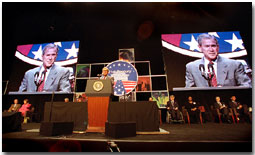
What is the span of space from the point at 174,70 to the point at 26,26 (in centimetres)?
724

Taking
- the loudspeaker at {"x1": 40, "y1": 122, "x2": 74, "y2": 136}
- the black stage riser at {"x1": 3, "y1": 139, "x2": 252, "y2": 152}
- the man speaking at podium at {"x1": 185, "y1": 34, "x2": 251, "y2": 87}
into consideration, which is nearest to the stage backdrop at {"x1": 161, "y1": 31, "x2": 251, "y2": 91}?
the man speaking at podium at {"x1": 185, "y1": 34, "x2": 251, "y2": 87}

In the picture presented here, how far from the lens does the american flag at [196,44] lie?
17.2ft

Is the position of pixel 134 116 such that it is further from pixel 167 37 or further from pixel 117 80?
pixel 167 37

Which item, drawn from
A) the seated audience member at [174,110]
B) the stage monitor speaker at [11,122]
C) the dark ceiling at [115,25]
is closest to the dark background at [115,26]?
the dark ceiling at [115,25]

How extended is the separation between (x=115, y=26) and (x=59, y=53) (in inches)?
110

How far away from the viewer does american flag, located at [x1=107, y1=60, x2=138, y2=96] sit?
5.32 m

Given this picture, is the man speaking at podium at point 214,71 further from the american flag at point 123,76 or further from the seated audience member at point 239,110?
the american flag at point 123,76

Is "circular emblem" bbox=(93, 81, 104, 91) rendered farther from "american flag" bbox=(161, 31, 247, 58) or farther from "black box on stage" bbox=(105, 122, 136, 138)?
"american flag" bbox=(161, 31, 247, 58)

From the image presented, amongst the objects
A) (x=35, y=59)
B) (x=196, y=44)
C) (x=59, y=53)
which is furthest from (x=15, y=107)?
(x=196, y=44)

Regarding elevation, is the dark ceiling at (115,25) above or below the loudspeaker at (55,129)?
above

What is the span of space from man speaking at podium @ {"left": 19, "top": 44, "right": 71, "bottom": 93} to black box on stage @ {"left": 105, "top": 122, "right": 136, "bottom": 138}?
4130 millimetres

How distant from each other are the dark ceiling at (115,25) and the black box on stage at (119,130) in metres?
3.99

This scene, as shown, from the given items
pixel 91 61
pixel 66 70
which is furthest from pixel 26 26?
pixel 91 61

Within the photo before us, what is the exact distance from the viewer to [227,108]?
5262 millimetres
